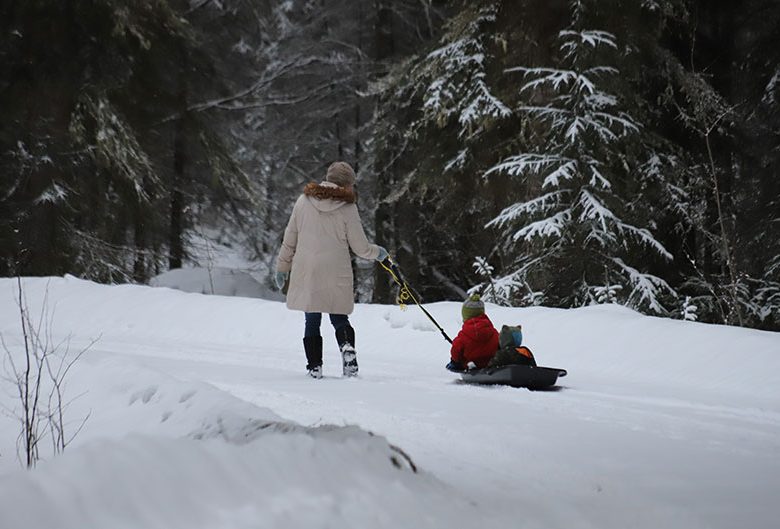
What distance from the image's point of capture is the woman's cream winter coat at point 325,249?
6.59 meters

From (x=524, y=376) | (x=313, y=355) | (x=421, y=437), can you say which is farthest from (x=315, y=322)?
(x=421, y=437)

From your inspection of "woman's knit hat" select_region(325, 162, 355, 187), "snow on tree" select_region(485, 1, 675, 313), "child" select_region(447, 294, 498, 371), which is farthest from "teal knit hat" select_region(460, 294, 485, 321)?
"snow on tree" select_region(485, 1, 675, 313)

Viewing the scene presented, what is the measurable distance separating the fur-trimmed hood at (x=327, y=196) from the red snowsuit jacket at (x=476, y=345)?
1.66 metres

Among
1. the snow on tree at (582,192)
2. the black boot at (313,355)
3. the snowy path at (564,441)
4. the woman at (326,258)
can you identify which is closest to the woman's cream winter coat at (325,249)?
the woman at (326,258)

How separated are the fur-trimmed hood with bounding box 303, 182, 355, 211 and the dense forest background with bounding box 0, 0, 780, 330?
4.39 metres

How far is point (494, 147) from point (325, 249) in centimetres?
681

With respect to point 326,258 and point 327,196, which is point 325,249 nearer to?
point 326,258

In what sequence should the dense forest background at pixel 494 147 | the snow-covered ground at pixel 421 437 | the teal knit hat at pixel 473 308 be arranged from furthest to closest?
the dense forest background at pixel 494 147 → the teal knit hat at pixel 473 308 → the snow-covered ground at pixel 421 437

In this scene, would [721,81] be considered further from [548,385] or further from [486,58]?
[548,385]

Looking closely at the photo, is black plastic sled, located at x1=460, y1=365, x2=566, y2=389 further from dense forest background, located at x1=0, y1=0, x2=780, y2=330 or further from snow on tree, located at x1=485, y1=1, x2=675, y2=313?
snow on tree, located at x1=485, y1=1, x2=675, y2=313

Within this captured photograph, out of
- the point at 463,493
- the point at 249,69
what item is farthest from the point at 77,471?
the point at 249,69

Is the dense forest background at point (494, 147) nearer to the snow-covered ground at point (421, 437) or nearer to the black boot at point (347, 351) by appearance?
the snow-covered ground at point (421, 437)

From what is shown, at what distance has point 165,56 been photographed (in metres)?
14.8

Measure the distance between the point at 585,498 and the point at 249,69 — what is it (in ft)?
63.1
